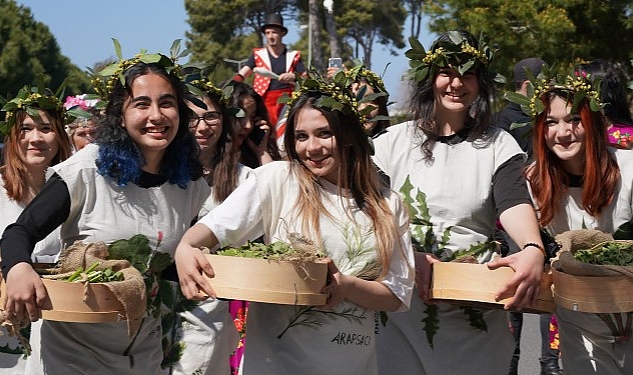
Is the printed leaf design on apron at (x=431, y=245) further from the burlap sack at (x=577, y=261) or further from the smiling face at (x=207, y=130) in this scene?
the smiling face at (x=207, y=130)

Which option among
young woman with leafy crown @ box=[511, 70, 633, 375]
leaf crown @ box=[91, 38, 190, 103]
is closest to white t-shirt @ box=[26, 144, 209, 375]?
leaf crown @ box=[91, 38, 190, 103]

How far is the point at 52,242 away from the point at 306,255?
240 centimetres

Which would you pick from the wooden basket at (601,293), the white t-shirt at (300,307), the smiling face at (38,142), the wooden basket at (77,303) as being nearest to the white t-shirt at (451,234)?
the white t-shirt at (300,307)

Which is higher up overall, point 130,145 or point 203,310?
point 130,145

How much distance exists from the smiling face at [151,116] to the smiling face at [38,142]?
5.03ft

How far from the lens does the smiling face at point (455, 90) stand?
569 cm

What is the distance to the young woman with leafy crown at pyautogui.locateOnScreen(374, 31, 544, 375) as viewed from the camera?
218 inches

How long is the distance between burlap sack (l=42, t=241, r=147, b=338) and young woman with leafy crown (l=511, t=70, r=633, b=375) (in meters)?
2.05

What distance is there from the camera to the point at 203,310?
6.81 metres

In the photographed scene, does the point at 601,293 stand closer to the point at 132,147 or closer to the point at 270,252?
the point at 270,252

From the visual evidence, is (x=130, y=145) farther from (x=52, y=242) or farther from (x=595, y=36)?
(x=595, y=36)

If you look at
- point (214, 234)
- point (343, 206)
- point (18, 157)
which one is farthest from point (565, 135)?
point (18, 157)

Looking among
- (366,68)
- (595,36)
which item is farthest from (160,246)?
(595,36)

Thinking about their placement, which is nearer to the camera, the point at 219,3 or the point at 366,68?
the point at 366,68
